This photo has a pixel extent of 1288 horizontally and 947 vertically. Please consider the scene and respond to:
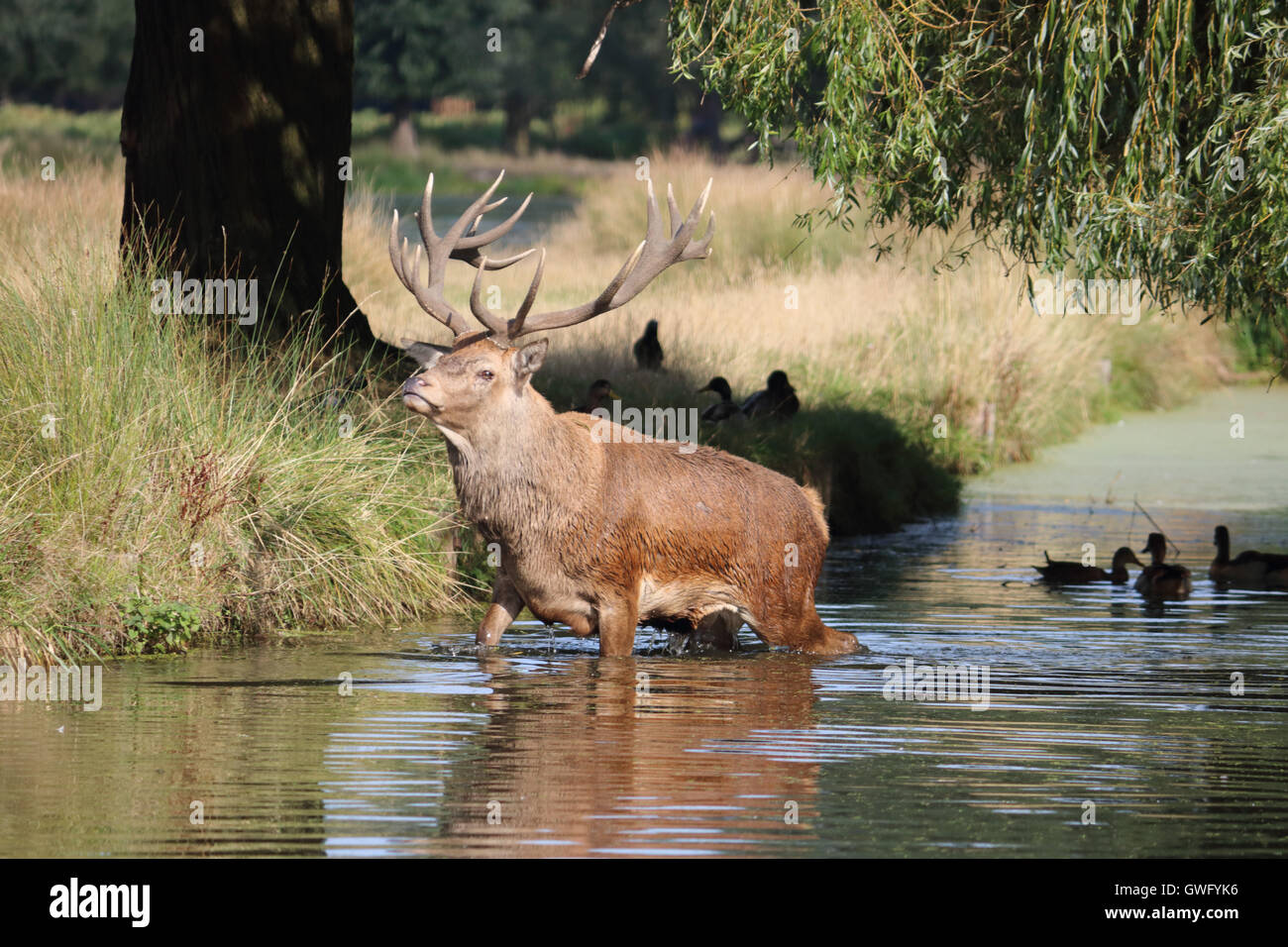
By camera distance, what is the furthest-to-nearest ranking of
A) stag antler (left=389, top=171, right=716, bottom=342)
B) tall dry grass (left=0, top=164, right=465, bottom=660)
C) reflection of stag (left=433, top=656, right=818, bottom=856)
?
stag antler (left=389, top=171, right=716, bottom=342) → tall dry grass (left=0, top=164, right=465, bottom=660) → reflection of stag (left=433, top=656, right=818, bottom=856)

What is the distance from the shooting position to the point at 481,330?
11.8m

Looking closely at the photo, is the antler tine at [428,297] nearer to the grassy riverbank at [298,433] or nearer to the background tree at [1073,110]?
the grassy riverbank at [298,433]

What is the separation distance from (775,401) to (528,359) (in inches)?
354

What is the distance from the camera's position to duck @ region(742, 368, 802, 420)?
19938 mm

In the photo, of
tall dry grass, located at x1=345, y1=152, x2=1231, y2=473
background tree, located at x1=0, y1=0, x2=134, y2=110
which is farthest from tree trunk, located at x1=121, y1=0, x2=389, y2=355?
background tree, located at x1=0, y1=0, x2=134, y2=110

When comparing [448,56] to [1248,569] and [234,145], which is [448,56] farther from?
[1248,569]

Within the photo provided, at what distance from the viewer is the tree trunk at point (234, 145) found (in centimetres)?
1606

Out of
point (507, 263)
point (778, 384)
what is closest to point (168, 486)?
point (507, 263)

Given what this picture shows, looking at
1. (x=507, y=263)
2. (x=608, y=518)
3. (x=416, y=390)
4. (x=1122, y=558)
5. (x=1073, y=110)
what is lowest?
(x=1122, y=558)

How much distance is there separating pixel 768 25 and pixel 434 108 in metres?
75.2

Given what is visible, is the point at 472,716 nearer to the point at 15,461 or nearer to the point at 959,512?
the point at 15,461

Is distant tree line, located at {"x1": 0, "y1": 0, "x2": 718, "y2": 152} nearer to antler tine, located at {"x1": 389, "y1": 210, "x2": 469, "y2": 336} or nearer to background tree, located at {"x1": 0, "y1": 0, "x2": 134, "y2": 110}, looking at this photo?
background tree, located at {"x1": 0, "y1": 0, "x2": 134, "y2": 110}

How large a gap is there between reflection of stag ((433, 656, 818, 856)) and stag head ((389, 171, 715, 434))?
4.80 feet
